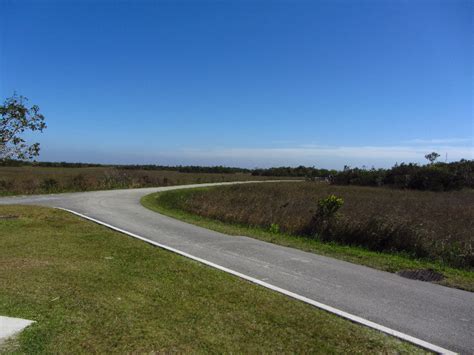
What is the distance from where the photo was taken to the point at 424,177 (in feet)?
137

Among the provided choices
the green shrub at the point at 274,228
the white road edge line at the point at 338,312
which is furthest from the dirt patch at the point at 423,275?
the green shrub at the point at 274,228

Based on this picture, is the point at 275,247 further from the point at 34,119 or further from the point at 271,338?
the point at 34,119

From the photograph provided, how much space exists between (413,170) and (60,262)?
4417 cm

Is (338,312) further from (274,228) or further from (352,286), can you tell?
(274,228)

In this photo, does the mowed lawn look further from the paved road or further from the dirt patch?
the dirt patch

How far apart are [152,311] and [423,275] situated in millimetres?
5655

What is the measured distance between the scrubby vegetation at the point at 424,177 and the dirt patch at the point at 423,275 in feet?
117

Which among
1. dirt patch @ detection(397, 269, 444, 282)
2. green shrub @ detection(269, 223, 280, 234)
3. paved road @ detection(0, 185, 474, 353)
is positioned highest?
paved road @ detection(0, 185, 474, 353)

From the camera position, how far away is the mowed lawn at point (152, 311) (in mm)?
4203

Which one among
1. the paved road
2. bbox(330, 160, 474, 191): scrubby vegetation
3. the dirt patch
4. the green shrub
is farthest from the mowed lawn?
bbox(330, 160, 474, 191): scrubby vegetation

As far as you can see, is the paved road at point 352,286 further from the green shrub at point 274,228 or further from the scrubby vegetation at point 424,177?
the scrubby vegetation at point 424,177

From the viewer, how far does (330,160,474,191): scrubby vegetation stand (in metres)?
40.9

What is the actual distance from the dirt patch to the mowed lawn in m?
3.28

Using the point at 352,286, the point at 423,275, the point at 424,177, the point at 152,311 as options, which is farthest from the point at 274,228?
the point at 424,177
